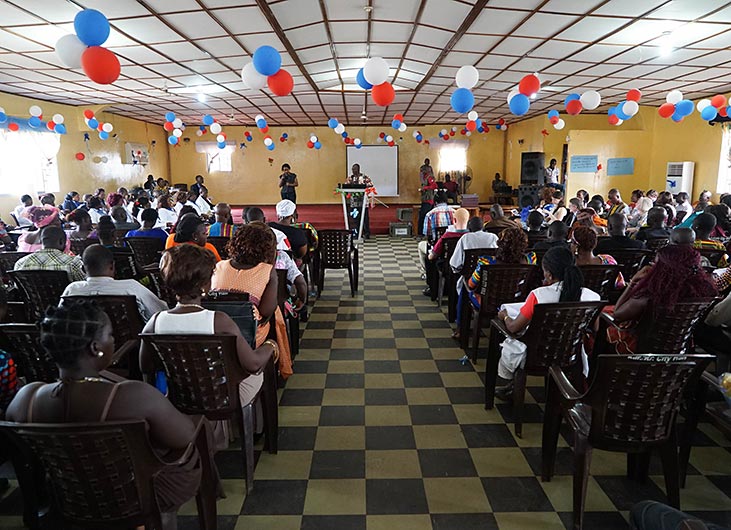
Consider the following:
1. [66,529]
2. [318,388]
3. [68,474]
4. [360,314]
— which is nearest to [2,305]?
[66,529]

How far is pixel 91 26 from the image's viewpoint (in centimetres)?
363

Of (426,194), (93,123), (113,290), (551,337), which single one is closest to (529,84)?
(551,337)

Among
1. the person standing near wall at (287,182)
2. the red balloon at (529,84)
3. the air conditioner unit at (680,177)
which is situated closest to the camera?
the red balloon at (529,84)

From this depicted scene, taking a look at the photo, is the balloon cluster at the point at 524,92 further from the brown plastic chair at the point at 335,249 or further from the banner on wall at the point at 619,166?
the banner on wall at the point at 619,166

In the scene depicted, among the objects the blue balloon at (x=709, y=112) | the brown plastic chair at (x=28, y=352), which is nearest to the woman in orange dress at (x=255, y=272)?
the brown plastic chair at (x=28, y=352)

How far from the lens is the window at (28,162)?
879 cm

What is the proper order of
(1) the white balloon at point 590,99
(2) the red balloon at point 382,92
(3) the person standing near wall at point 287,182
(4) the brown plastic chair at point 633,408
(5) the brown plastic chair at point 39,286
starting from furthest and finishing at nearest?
(3) the person standing near wall at point 287,182 → (1) the white balloon at point 590,99 → (2) the red balloon at point 382,92 → (5) the brown plastic chair at point 39,286 → (4) the brown plastic chair at point 633,408

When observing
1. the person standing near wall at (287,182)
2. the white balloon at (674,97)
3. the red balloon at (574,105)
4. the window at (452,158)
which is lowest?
the person standing near wall at (287,182)

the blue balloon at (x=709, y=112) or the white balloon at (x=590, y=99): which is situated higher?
the white balloon at (x=590, y=99)

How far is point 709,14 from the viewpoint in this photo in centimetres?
488

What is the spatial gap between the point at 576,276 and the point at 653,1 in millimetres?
3495

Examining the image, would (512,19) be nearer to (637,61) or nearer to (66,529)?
(637,61)

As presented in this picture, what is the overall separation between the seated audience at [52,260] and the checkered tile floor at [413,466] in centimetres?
160

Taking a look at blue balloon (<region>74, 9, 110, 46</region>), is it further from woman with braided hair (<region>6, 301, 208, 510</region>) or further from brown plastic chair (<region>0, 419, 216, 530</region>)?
brown plastic chair (<region>0, 419, 216, 530</region>)
